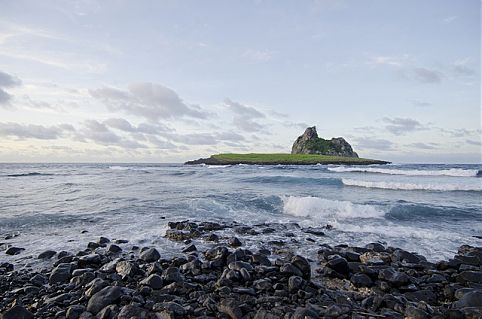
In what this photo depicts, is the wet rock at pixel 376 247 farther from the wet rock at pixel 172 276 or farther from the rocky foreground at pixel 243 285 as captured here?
the wet rock at pixel 172 276

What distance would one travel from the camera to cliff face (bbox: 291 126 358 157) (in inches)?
4587

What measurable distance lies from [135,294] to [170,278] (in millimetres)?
865

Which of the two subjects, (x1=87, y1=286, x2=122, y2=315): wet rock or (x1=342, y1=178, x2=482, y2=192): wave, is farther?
(x1=342, y1=178, x2=482, y2=192): wave

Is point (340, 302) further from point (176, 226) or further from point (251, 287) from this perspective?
point (176, 226)

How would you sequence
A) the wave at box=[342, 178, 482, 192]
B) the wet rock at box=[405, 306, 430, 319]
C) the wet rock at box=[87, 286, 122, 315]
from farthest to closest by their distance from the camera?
the wave at box=[342, 178, 482, 192] → the wet rock at box=[87, 286, 122, 315] → the wet rock at box=[405, 306, 430, 319]

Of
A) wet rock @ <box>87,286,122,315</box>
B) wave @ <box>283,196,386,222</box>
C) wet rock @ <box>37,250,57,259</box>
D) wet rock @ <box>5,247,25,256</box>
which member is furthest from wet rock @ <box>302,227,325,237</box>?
wet rock @ <box>5,247,25,256</box>

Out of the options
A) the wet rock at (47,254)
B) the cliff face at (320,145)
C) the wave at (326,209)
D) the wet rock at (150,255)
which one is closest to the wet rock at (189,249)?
the wet rock at (150,255)

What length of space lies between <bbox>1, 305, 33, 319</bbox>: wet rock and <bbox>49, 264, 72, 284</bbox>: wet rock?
1.52 meters

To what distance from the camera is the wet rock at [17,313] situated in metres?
4.84

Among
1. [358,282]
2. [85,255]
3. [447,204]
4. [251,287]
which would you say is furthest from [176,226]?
[447,204]

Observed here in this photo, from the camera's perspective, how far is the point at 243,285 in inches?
248

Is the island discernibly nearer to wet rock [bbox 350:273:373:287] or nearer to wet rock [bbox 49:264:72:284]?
wet rock [bbox 49:264:72:284]

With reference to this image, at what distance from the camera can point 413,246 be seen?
9.54 metres

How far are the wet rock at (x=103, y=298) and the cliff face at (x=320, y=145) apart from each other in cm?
11519
